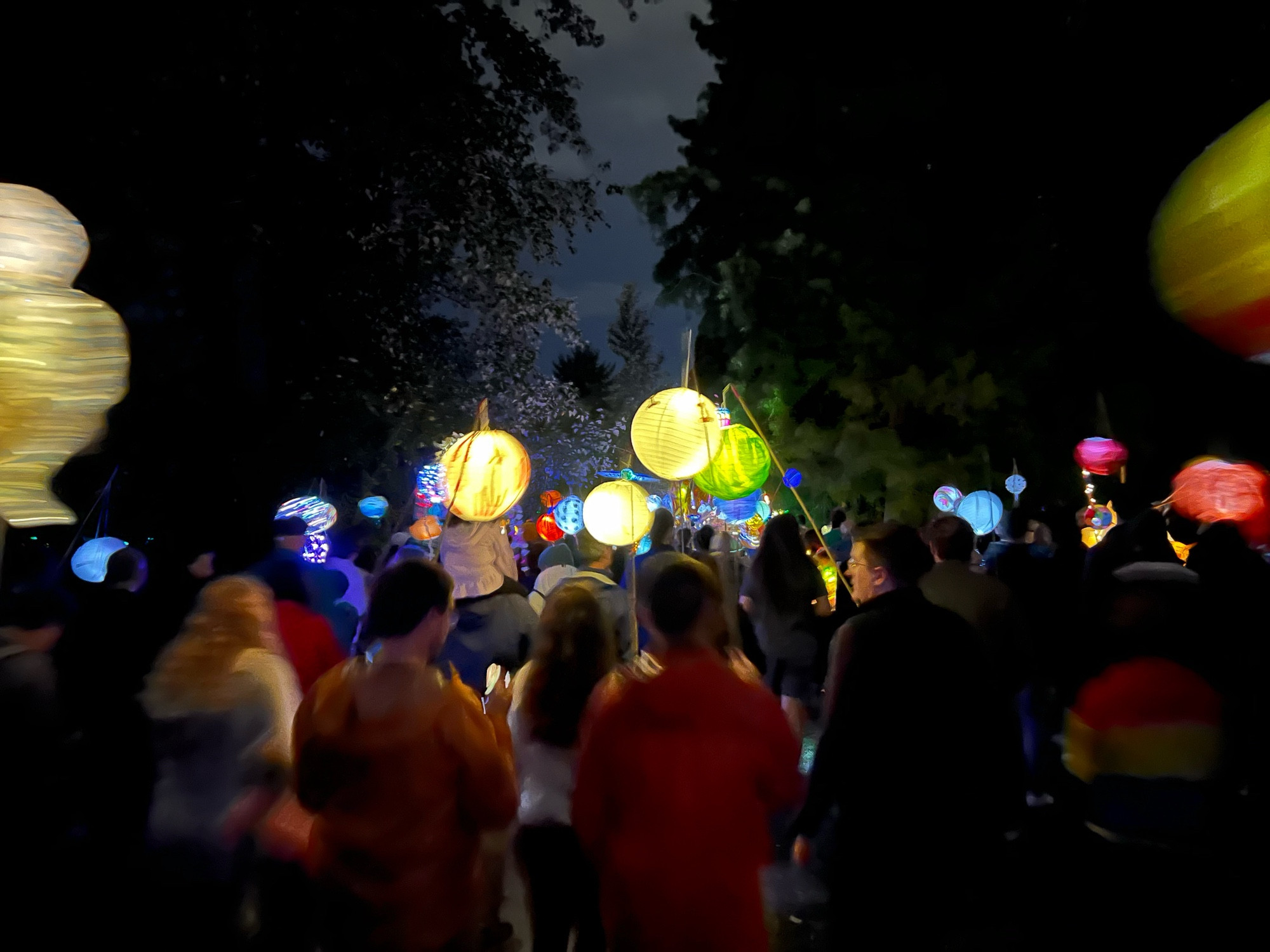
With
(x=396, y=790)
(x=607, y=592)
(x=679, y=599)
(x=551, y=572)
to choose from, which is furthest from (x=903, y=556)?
(x=551, y=572)

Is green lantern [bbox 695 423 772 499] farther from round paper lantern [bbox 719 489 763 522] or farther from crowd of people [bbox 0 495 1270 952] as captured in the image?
round paper lantern [bbox 719 489 763 522]

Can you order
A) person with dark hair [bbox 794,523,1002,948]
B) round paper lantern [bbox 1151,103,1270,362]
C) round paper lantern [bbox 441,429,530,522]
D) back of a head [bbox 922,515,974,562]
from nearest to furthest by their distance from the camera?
round paper lantern [bbox 1151,103,1270,362], person with dark hair [bbox 794,523,1002,948], back of a head [bbox 922,515,974,562], round paper lantern [bbox 441,429,530,522]

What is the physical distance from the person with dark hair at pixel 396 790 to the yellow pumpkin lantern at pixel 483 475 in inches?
110

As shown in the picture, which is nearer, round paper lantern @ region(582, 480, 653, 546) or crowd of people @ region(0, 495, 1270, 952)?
crowd of people @ region(0, 495, 1270, 952)

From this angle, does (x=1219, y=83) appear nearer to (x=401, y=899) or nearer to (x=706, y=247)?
(x=706, y=247)

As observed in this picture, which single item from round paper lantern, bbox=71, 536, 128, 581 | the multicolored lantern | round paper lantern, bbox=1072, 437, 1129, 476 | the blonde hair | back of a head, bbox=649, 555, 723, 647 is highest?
round paper lantern, bbox=1072, 437, 1129, 476

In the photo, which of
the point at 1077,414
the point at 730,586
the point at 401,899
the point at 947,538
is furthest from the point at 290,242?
the point at 1077,414

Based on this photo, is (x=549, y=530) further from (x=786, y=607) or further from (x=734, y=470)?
(x=786, y=607)

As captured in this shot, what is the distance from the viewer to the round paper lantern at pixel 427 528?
7.75 meters

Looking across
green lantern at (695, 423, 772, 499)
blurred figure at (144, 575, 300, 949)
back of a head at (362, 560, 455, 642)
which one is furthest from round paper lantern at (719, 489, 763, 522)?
back of a head at (362, 560, 455, 642)

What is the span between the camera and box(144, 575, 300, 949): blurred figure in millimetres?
2924

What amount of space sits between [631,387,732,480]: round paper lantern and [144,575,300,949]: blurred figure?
3233 millimetres

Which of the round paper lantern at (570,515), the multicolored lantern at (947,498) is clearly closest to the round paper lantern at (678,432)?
the round paper lantern at (570,515)

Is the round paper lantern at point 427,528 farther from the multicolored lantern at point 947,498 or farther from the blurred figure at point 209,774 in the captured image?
the multicolored lantern at point 947,498
